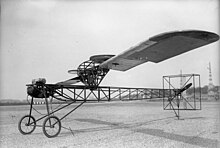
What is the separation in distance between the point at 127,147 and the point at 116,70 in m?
4.66

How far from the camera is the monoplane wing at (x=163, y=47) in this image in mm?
5688

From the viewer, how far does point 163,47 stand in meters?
6.89

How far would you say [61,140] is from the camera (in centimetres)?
775

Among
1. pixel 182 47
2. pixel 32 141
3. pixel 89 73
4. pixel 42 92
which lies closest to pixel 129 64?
pixel 89 73

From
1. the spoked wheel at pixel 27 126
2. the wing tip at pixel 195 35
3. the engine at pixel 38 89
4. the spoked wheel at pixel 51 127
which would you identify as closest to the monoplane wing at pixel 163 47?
the wing tip at pixel 195 35

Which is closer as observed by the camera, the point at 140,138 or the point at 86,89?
the point at 140,138

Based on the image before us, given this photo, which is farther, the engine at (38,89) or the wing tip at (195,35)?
the engine at (38,89)

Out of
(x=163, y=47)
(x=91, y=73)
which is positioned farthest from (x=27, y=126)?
(x=163, y=47)

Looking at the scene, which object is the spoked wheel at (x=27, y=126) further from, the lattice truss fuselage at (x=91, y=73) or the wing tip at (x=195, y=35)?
the wing tip at (x=195, y=35)

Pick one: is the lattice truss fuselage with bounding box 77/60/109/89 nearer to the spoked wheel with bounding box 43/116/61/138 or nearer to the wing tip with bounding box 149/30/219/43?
the spoked wheel with bounding box 43/116/61/138

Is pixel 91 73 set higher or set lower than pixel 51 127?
higher

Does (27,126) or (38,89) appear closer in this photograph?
(38,89)

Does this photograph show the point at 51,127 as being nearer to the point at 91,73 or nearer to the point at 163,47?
the point at 91,73

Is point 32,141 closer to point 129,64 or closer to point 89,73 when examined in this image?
point 89,73
